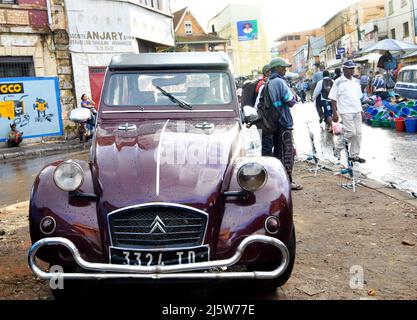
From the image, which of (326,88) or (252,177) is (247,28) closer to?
(326,88)

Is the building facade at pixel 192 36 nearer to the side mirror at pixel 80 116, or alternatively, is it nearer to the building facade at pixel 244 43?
the building facade at pixel 244 43

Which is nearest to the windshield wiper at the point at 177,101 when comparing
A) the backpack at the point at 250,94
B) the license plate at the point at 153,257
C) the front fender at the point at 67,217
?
the front fender at the point at 67,217

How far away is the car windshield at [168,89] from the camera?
4816mm

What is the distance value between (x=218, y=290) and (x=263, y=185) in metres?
0.96

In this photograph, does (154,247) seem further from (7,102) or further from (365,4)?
(365,4)

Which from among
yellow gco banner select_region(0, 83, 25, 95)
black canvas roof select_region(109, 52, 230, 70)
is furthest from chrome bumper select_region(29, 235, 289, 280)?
yellow gco banner select_region(0, 83, 25, 95)

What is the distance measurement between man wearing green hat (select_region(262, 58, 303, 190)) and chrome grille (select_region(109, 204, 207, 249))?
11.7ft

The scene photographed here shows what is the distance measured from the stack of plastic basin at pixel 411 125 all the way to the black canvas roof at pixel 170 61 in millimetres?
8317

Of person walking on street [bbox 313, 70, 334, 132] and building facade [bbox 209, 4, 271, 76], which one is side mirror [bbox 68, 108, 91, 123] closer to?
person walking on street [bbox 313, 70, 334, 132]

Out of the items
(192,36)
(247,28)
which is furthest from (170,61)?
(247,28)

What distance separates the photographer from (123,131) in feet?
13.8

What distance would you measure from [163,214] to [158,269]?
1.33 ft

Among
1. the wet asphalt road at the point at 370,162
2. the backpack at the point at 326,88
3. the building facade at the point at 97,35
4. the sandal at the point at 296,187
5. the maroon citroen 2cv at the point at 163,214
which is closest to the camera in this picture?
the maroon citroen 2cv at the point at 163,214
